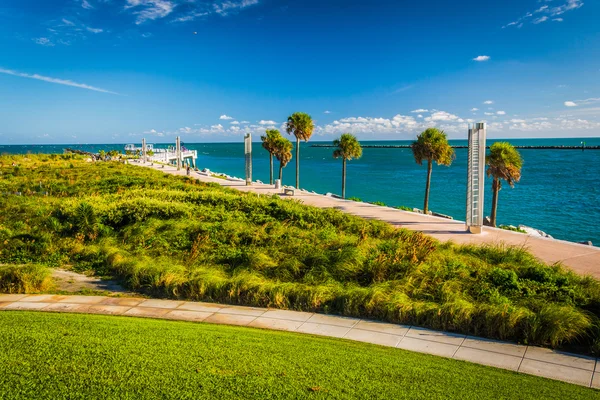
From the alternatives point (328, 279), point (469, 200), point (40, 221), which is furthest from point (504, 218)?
Answer: point (40, 221)

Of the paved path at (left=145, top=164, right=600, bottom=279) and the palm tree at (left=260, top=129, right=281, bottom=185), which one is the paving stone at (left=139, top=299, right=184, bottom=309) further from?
the palm tree at (left=260, top=129, right=281, bottom=185)

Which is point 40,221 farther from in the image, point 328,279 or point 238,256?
point 328,279

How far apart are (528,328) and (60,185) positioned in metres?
23.5

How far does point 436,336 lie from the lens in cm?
641

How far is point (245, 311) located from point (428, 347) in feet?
10.7

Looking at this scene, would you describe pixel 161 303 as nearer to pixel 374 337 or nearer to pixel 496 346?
pixel 374 337

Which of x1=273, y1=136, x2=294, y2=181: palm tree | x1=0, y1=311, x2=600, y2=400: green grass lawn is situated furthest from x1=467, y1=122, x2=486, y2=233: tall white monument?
x1=273, y1=136, x2=294, y2=181: palm tree

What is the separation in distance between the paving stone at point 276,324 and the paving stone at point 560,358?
11.1 ft

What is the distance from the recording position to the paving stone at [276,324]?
6762 mm

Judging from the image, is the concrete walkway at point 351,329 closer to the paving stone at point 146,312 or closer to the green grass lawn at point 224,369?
the paving stone at point 146,312

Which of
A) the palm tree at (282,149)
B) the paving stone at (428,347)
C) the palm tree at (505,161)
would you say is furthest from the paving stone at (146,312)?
the palm tree at (282,149)

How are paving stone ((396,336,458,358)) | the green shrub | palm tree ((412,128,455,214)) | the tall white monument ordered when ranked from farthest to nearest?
palm tree ((412,128,455,214)) < the tall white monument < the green shrub < paving stone ((396,336,458,358))

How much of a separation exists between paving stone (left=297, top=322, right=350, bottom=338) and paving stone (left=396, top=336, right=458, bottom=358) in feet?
3.08

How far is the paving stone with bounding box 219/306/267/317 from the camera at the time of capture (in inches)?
293
